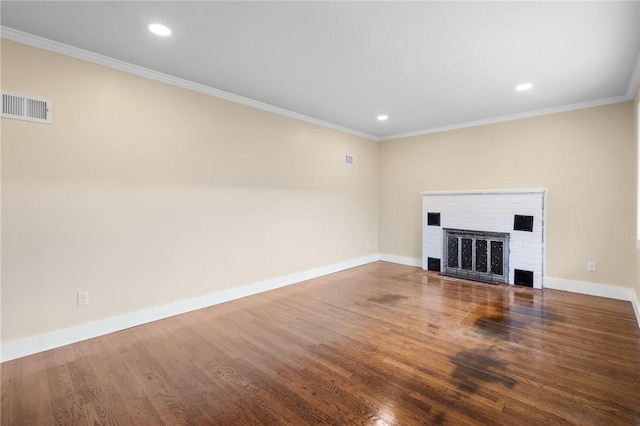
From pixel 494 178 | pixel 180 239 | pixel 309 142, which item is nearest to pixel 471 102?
pixel 494 178

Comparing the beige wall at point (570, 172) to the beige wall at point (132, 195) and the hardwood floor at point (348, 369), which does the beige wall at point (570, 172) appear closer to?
the hardwood floor at point (348, 369)

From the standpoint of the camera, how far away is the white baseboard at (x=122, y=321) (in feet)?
8.23

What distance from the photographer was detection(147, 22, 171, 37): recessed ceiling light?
2.37 metres

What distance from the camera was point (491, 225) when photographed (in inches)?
188

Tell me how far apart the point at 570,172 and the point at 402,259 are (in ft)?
9.71

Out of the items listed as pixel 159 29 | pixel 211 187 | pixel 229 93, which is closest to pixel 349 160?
pixel 229 93

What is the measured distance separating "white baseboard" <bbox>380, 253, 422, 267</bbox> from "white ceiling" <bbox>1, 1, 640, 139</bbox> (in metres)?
2.99

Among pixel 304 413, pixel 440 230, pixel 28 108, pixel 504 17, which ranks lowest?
pixel 304 413

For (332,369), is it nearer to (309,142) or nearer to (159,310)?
(159,310)

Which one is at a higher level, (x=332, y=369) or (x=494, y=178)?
(x=494, y=178)

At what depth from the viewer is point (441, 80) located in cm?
338

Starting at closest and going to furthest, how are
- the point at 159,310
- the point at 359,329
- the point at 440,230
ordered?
the point at 359,329
the point at 159,310
the point at 440,230

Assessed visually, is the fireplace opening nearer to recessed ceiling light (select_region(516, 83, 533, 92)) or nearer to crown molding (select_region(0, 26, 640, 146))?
crown molding (select_region(0, 26, 640, 146))

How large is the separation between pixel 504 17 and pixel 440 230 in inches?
142
